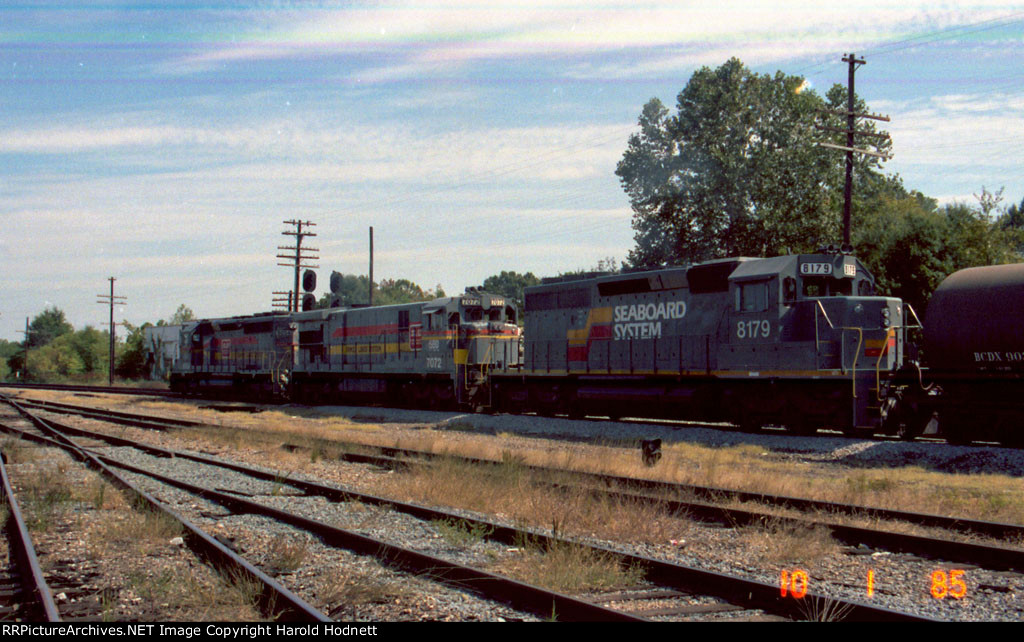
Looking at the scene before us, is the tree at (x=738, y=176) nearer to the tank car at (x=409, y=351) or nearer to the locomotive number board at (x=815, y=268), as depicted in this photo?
the tank car at (x=409, y=351)

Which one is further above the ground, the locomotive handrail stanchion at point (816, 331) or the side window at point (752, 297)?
the side window at point (752, 297)

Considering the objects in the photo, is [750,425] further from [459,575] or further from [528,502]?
[459,575]

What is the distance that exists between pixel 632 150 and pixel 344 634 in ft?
140

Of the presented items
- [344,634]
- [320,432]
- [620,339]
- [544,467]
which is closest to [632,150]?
[620,339]

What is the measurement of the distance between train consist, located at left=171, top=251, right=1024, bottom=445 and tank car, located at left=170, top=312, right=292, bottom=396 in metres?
6.27

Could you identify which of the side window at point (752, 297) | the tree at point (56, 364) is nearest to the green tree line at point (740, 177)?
the side window at point (752, 297)

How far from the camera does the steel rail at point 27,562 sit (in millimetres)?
5691

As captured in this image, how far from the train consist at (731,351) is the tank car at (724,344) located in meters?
0.03

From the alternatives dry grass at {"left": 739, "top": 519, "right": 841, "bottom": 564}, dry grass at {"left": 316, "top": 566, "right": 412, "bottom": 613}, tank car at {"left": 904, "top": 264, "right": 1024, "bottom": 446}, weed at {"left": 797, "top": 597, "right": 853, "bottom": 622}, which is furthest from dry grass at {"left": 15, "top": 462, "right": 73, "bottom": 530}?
tank car at {"left": 904, "top": 264, "right": 1024, "bottom": 446}

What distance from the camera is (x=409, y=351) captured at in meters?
29.3

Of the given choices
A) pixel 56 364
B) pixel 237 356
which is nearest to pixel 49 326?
pixel 56 364

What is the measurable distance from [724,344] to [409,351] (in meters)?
13.2

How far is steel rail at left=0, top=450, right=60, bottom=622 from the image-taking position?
5.69 meters

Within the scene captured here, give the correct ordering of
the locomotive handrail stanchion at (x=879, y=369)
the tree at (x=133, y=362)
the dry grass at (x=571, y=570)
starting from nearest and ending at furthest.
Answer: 1. the dry grass at (x=571, y=570)
2. the locomotive handrail stanchion at (x=879, y=369)
3. the tree at (x=133, y=362)
